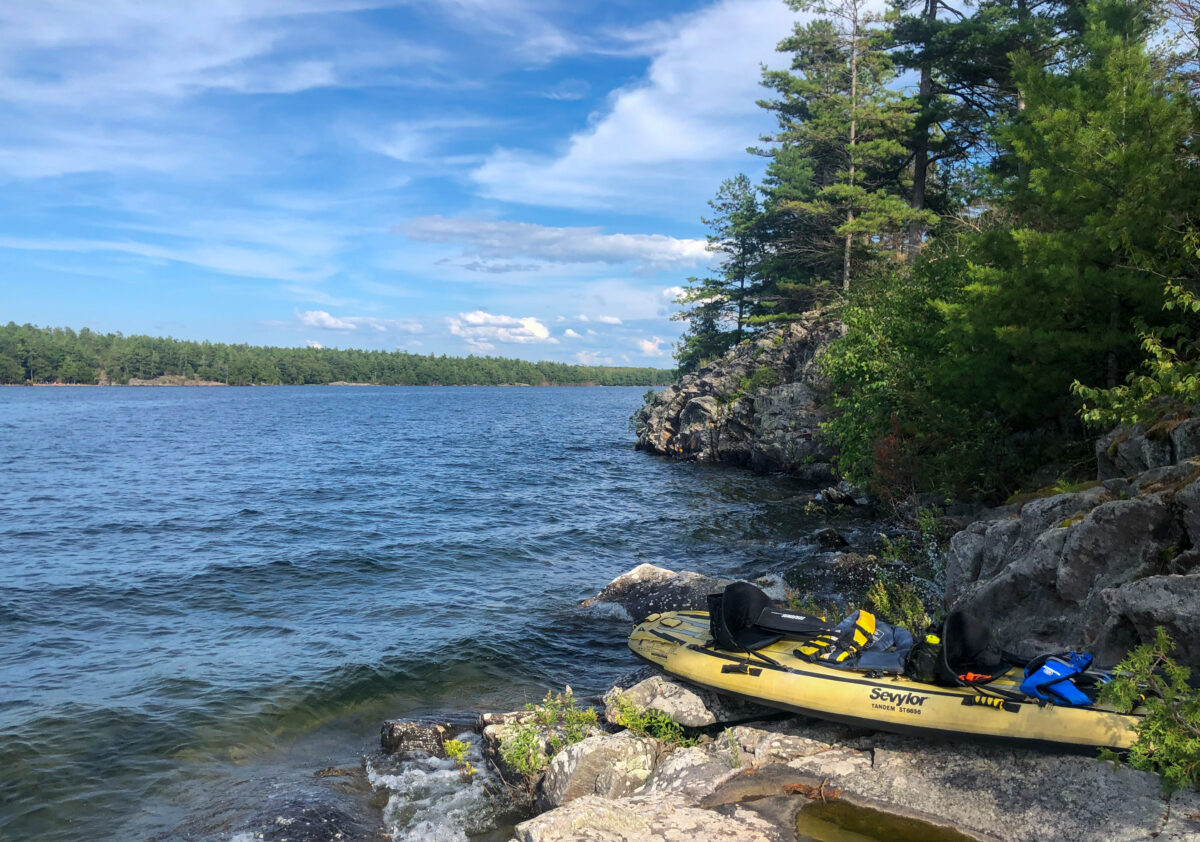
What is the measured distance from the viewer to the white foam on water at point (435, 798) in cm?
739

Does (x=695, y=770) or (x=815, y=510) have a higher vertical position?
(x=815, y=510)

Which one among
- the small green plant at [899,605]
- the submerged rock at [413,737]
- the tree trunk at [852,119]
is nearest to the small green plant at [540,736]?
the submerged rock at [413,737]

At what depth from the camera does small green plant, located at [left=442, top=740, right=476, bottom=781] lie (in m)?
8.40

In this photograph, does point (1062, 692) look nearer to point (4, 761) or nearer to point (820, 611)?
point (820, 611)

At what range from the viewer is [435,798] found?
7949 millimetres

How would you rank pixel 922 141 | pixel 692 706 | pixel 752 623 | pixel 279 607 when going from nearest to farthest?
pixel 692 706 → pixel 752 623 → pixel 279 607 → pixel 922 141

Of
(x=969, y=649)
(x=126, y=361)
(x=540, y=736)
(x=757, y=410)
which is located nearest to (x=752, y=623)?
(x=969, y=649)

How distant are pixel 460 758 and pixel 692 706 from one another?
2.92 meters

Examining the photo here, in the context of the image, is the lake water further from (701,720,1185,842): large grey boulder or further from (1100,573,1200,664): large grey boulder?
(1100,573,1200,664): large grey boulder

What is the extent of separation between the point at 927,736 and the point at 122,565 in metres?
18.5

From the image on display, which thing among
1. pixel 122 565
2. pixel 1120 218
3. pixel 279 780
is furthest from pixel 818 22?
pixel 279 780

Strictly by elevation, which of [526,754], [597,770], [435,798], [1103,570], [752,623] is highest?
[1103,570]

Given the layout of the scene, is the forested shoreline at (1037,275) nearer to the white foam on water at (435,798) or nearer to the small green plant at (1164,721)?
the small green plant at (1164,721)

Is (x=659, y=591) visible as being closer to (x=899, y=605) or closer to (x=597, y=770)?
(x=899, y=605)
